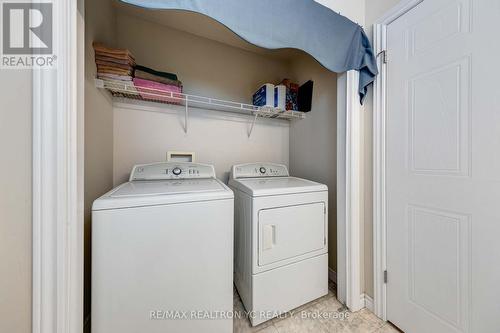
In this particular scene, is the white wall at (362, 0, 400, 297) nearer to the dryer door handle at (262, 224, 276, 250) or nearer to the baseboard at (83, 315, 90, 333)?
the dryer door handle at (262, 224, 276, 250)

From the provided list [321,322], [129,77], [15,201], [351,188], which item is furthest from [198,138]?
[321,322]

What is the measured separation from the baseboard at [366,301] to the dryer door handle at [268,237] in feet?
2.81

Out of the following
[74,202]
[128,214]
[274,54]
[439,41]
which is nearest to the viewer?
[74,202]

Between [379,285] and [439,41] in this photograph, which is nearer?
[439,41]

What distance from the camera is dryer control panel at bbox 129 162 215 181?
4.79 ft

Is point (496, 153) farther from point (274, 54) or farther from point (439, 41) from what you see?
point (274, 54)

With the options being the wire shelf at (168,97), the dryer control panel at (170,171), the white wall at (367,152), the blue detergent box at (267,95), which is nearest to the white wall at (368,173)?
the white wall at (367,152)

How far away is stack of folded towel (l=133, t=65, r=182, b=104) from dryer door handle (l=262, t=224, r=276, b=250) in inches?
48.8

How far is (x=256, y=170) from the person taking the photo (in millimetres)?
1855

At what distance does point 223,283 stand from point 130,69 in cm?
158

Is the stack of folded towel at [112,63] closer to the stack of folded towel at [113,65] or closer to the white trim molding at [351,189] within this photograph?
the stack of folded towel at [113,65]

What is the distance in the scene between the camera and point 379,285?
129 cm

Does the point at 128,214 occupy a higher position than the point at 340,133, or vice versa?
the point at 340,133

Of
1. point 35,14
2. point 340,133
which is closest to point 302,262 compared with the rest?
point 340,133
